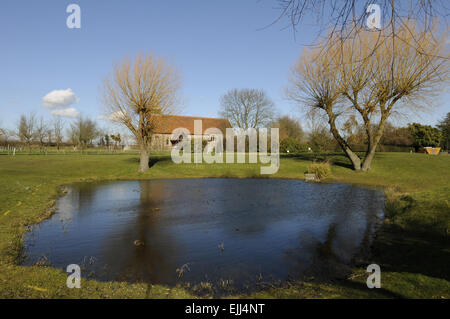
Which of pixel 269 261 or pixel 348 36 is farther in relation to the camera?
pixel 269 261

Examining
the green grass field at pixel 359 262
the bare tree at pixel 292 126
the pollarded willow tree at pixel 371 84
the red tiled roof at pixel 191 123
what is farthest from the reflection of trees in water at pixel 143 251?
the red tiled roof at pixel 191 123

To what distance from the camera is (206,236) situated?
7.98 metres

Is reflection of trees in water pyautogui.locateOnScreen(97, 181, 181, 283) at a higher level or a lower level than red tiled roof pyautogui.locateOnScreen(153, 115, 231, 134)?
lower

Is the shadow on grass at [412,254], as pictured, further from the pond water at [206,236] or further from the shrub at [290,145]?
the shrub at [290,145]

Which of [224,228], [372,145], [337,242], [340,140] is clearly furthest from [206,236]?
[372,145]

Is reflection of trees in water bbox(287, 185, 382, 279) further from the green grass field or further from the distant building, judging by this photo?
the distant building

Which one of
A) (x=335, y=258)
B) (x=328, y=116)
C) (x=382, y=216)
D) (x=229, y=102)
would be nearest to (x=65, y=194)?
(x=335, y=258)

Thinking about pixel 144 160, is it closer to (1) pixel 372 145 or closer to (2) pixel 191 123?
(1) pixel 372 145

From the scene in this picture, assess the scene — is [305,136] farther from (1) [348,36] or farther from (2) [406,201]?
(1) [348,36]

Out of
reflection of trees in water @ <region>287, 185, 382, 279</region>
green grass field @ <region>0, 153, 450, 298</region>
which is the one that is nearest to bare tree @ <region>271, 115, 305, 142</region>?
green grass field @ <region>0, 153, 450, 298</region>

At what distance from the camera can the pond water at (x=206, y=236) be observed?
5539 mm

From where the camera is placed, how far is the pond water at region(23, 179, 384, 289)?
18.2 ft

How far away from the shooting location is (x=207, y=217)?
1014 cm

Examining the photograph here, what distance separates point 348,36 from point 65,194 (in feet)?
51.0
